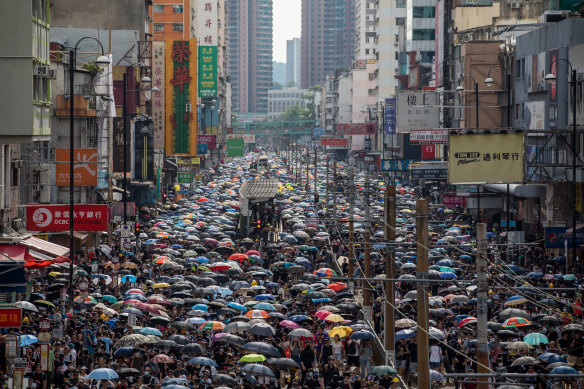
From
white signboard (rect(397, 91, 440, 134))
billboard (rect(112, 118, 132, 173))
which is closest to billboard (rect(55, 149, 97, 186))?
billboard (rect(112, 118, 132, 173))

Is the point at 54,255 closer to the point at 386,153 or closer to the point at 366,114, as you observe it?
the point at 386,153

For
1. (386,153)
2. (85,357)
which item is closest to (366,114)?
(386,153)

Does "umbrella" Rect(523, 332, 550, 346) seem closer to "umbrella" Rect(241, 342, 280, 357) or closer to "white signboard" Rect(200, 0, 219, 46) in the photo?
"umbrella" Rect(241, 342, 280, 357)

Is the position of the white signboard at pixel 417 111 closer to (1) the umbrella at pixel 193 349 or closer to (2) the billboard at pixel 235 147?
(1) the umbrella at pixel 193 349

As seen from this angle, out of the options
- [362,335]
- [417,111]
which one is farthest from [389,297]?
[417,111]

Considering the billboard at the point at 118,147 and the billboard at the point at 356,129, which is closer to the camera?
the billboard at the point at 118,147

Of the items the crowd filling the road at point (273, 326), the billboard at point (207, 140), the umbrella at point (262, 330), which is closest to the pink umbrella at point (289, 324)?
the crowd filling the road at point (273, 326)

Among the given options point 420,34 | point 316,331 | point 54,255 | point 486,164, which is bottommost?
point 316,331

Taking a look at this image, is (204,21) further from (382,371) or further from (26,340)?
(382,371)
